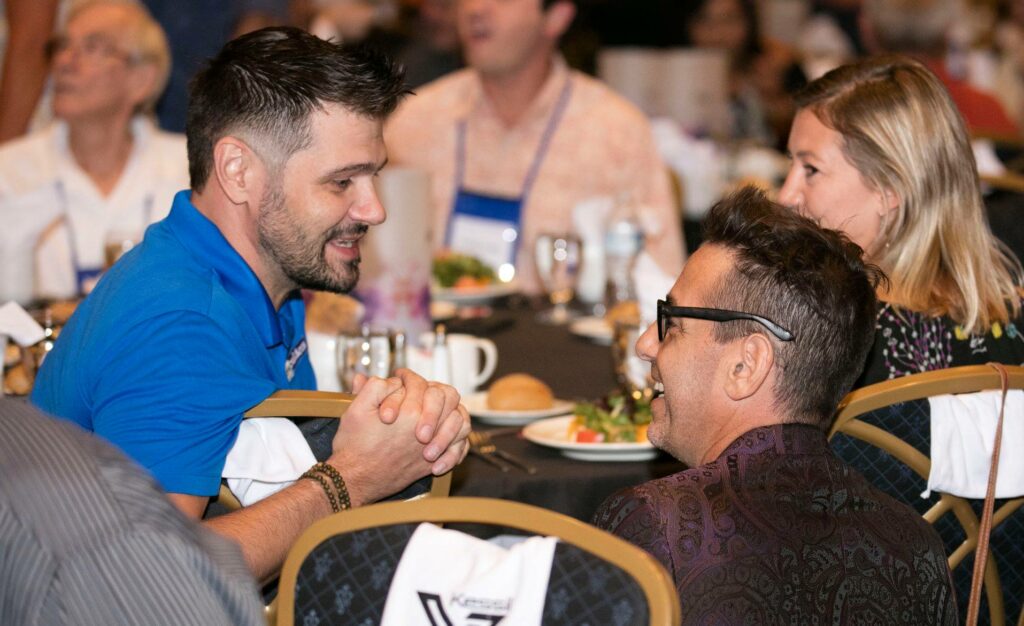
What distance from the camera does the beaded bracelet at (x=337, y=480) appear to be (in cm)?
173

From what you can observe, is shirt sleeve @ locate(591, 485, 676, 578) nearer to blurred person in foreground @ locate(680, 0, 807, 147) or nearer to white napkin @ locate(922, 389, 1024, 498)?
white napkin @ locate(922, 389, 1024, 498)

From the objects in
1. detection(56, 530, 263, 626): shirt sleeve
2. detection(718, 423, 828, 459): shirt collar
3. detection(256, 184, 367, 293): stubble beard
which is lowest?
detection(718, 423, 828, 459): shirt collar

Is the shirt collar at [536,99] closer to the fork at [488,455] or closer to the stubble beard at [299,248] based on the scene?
the fork at [488,455]

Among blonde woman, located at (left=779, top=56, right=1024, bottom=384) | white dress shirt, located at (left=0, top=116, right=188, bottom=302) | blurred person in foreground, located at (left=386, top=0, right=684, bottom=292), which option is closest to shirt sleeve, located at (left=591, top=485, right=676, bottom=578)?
blonde woman, located at (left=779, top=56, right=1024, bottom=384)

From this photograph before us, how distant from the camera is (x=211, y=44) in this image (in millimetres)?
5094

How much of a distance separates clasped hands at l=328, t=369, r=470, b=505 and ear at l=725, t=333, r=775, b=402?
1.30 ft

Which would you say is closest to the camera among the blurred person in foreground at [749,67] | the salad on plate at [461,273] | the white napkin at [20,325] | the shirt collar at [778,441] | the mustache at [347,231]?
the shirt collar at [778,441]

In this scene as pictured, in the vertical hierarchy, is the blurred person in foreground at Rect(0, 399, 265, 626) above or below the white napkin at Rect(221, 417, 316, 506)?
above

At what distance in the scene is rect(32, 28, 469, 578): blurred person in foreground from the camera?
5.44 ft

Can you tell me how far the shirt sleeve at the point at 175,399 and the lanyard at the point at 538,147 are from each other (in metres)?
2.78

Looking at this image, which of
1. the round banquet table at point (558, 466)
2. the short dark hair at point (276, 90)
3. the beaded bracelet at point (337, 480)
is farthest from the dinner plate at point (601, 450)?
the short dark hair at point (276, 90)

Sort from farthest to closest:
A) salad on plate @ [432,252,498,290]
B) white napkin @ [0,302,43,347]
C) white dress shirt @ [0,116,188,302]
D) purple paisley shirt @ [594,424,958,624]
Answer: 1. white dress shirt @ [0,116,188,302]
2. salad on plate @ [432,252,498,290]
3. white napkin @ [0,302,43,347]
4. purple paisley shirt @ [594,424,958,624]

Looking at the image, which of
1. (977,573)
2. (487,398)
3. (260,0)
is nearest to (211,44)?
(260,0)

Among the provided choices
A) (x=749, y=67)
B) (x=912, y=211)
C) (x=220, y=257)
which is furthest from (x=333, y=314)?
(x=749, y=67)
